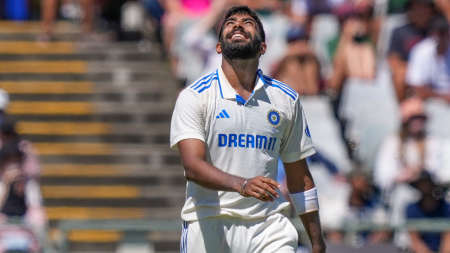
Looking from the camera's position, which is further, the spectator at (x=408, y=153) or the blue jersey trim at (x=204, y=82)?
the spectator at (x=408, y=153)

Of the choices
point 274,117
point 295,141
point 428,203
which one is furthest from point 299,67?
point 274,117

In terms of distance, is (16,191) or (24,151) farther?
(24,151)

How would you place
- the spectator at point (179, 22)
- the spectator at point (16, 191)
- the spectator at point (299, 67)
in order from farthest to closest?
the spectator at point (179, 22), the spectator at point (299, 67), the spectator at point (16, 191)

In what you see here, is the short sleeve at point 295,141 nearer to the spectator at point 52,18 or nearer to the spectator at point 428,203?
the spectator at point 428,203

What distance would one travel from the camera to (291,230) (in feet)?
15.1

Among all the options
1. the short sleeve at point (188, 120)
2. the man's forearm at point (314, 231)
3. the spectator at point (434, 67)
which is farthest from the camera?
the spectator at point (434, 67)

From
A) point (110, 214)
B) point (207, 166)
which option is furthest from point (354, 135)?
point (207, 166)

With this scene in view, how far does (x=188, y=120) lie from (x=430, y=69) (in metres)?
5.84

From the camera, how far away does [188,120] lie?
4.41 meters

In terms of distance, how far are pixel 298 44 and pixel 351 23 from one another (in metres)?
0.80

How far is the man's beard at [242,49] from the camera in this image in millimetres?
4496

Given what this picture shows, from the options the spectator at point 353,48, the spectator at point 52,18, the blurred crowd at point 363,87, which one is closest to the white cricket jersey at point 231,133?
the blurred crowd at point 363,87

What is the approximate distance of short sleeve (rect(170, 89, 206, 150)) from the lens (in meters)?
4.38

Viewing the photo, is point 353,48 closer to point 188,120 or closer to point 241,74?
point 241,74
